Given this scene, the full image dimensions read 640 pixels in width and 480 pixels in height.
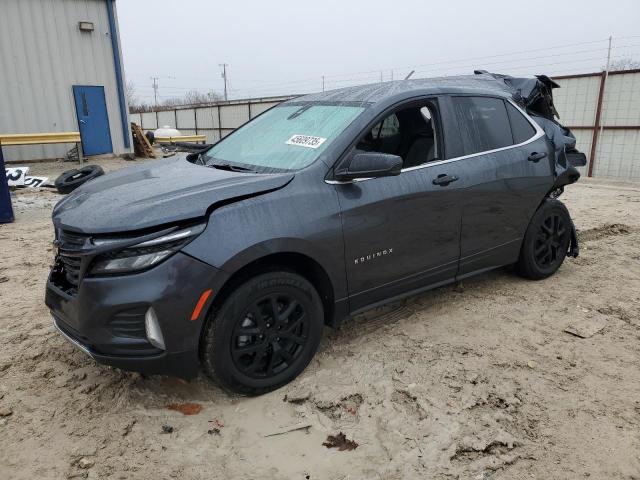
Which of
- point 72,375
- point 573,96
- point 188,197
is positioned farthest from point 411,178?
point 573,96

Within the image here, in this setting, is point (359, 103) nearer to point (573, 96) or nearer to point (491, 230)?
point (491, 230)

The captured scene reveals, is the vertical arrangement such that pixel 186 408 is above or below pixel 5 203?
below

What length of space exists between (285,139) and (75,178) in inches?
95.7

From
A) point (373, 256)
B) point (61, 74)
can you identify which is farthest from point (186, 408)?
point (61, 74)

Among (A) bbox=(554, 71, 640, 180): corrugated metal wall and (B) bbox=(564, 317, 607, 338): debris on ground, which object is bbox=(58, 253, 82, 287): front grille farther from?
(A) bbox=(554, 71, 640, 180): corrugated metal wall

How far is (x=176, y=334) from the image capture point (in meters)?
2.48

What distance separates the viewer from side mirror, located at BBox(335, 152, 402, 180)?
9.56 feet

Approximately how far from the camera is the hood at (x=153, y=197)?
248cm

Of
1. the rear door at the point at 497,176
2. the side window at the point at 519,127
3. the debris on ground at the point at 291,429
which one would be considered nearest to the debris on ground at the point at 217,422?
the debris on ground at the point at 291,429

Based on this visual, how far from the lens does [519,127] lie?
4.18 metres

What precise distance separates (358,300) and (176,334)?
1.20 metres

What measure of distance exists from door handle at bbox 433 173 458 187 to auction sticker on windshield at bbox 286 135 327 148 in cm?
87

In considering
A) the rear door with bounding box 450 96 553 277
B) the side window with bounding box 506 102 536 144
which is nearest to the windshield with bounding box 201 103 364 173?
the rear door with bounding box 450 96 553 277

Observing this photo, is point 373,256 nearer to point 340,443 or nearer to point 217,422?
point 340,443
